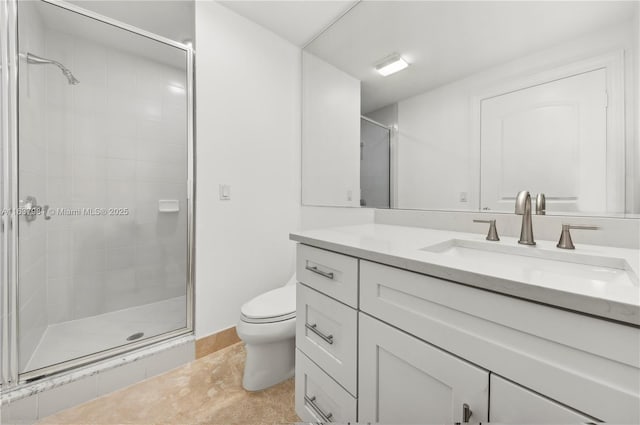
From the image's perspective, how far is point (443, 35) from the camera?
1.22 metres

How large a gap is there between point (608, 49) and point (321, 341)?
1.37m

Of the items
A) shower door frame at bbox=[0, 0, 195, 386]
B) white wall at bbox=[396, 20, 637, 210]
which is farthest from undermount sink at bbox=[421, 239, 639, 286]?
shower door frame at bbox=[0, 0, 195, 386]

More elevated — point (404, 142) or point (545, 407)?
point (404, 142)

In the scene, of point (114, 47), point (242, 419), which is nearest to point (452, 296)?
point (242, 419)

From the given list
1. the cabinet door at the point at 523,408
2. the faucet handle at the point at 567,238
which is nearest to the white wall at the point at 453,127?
the faucet handle at the point at 567,238

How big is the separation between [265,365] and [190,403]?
0.37 metres

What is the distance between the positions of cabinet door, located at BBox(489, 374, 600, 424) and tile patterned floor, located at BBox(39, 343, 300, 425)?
0.90 m

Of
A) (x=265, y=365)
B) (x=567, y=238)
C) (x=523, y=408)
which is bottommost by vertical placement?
(x=265, y=365)

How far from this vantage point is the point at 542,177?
3.07 feet

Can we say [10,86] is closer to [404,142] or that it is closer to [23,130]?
[23,130]

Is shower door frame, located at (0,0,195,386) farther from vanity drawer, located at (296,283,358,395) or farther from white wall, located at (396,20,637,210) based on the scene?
white wall, located at (396,20,637,210)

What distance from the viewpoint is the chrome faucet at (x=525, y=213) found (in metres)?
0.81

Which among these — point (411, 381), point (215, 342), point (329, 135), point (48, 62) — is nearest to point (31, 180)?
point (48, 62)

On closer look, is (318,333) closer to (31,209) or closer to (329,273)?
(329,273)
